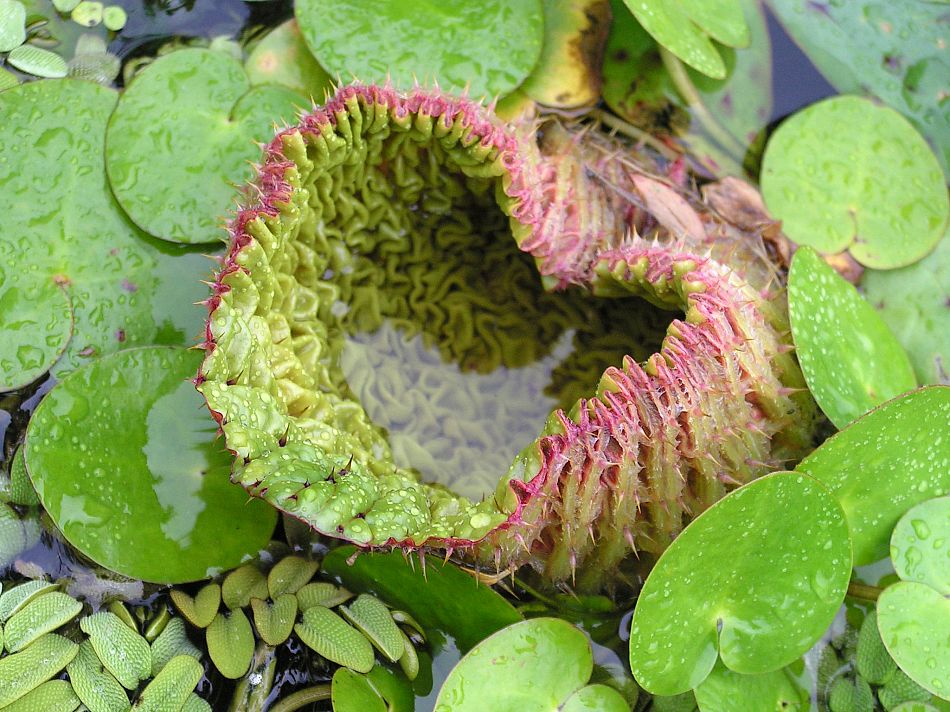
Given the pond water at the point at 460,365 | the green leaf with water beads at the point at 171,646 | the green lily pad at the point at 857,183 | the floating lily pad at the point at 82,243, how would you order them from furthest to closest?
the green lily pad at the point at 857,183, the pond water at the point at 460,365, the floating lily pad at the point at 82,243, the green leaf with water beads at the point at 171,646

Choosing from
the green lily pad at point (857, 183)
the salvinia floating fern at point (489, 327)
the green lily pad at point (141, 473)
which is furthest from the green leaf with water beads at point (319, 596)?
the green lily pad at point (857, 183)

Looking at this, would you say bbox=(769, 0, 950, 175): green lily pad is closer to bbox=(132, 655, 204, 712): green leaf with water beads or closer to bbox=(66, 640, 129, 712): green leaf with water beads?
bbox=(132, 655, 204, 712): green leaf with water beads

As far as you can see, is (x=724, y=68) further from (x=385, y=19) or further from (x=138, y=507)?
(x=138, y=507)

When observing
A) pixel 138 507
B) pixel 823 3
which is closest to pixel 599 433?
pixel 138 507

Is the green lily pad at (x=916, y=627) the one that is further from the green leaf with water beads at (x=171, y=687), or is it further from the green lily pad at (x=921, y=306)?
the green leaf with water beads at (x=171, y=687)

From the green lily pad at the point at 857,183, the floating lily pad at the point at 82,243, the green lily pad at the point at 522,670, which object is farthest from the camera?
the green lily pad at the point at 857,183

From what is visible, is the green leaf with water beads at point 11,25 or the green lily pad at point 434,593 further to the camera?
the green leaf with water beads at point 11,25

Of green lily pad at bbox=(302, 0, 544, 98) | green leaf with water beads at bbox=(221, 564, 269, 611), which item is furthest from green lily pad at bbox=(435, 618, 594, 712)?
green lily pad at bbox=(302, 0, 544, 98)

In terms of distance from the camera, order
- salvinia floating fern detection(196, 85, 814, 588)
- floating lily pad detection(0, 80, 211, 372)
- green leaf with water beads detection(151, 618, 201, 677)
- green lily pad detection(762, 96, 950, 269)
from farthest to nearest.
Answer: green lily pad detection(762, 96, 950, 269), floating lily pad detection(0, 80, 211, 372), green leaf with water beads detection(151, 618, 201, 677), salvinia floating fern detection(196, 85, 814, 588)
